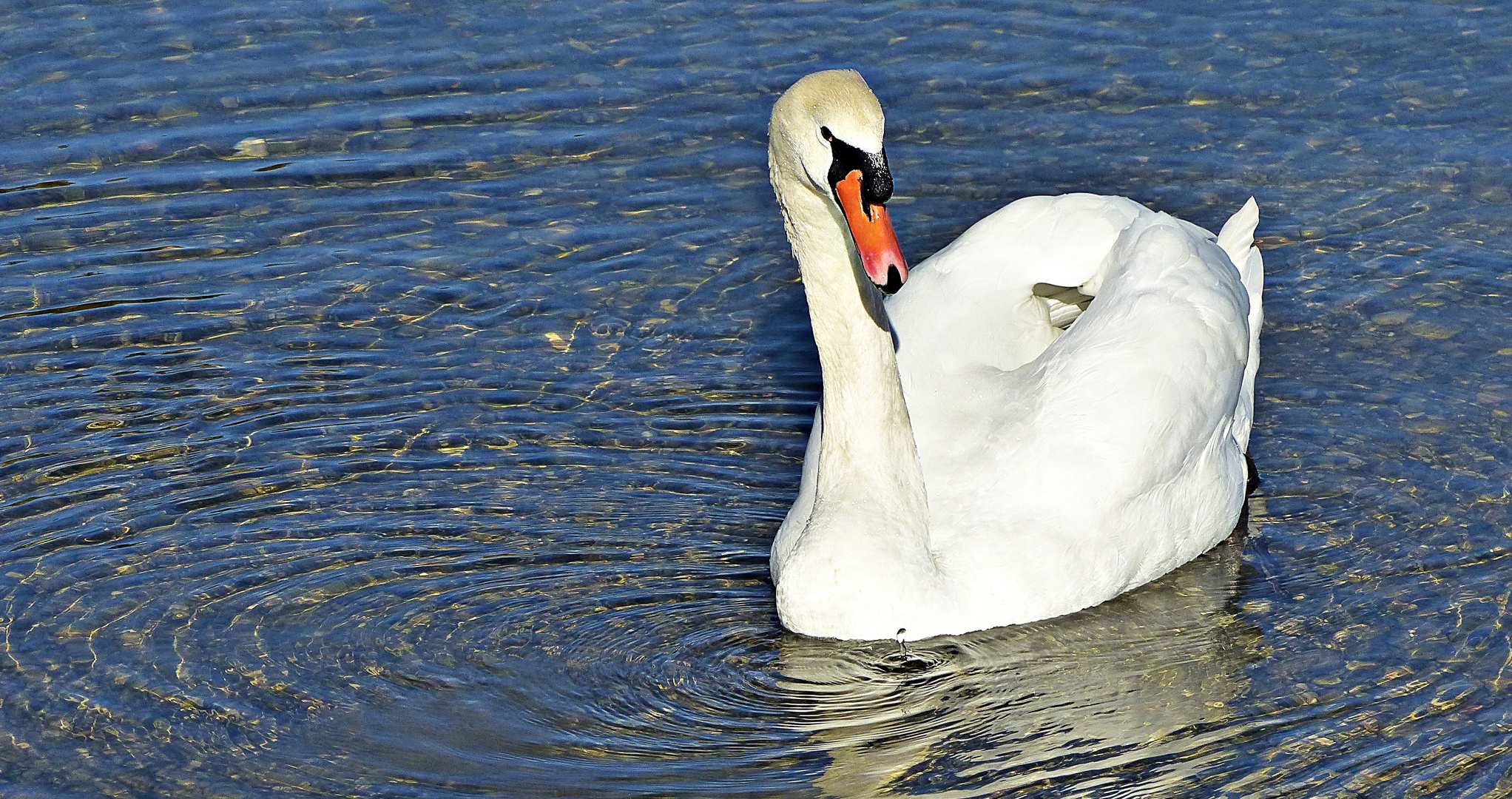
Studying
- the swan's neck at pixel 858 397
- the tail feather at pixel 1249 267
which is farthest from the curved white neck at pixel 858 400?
the tail feather at pixel 1249 267

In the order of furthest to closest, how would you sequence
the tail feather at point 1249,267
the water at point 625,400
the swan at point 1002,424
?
the tail feather at point 1249,267
the swan at point 1002,424
the water at point 625,400

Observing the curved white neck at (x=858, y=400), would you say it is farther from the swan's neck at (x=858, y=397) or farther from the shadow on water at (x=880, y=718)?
the shadow on water at (x=880, y=718)

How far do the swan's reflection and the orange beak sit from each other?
1.57m

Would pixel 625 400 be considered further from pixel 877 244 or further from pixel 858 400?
pixel 877 244

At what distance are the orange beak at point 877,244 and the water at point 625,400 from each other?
5.33 ft

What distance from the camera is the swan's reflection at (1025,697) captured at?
21.7 feet

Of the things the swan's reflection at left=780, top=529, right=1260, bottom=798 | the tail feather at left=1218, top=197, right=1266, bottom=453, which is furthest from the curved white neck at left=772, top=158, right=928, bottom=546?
the tail feather at left=1218, top=197, right=1266, bottom=453

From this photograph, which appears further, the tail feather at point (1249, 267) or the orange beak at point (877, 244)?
the tail feather at point (1249, 267)

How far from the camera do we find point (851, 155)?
6.28 m

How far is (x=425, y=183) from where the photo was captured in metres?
11.0

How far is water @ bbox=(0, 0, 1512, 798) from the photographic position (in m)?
6.79

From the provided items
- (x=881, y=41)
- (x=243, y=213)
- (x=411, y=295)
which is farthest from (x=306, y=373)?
(x=881, y=41)

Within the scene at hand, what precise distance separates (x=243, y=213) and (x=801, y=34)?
11.8 ft

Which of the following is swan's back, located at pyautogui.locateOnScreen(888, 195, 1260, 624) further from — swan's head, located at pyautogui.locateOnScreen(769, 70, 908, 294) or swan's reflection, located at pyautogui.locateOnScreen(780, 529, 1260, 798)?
swan's head, located at pyautogui.locateOnScreen(769, 70, 908, 294)
